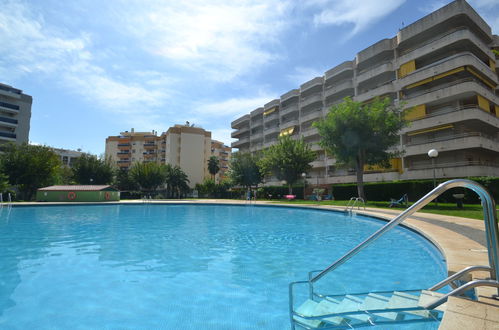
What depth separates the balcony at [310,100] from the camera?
4612cm

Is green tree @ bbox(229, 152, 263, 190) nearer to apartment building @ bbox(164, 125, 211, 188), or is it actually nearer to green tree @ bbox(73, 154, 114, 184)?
green tree @ bbox(73, 154, 114, 184)

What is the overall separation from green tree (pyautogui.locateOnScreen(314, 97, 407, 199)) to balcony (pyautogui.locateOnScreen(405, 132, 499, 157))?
264 inches

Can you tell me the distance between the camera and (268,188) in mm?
43344

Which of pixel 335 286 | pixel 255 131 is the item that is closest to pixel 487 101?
pixel 335 286

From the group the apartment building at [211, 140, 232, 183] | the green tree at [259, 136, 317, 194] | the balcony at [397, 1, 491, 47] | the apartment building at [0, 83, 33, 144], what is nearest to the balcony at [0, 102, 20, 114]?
the apartment building at [0, 83, 33, 144]

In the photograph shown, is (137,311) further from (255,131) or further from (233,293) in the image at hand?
(255,131)

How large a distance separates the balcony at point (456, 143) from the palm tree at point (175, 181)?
48.3 meters

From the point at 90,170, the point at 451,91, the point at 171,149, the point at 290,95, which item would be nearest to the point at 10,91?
the point at 90,170

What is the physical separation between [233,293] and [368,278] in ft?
9.67

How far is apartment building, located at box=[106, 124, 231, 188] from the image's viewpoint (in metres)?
75.9

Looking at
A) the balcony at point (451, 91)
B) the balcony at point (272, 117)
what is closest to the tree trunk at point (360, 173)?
the balcony at point (451, 91)

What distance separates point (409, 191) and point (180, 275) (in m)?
26.1

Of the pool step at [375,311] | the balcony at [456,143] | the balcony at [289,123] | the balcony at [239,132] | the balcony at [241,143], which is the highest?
the balcony at [239,132]

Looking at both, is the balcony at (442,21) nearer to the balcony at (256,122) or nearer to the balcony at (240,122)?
the balcony at (256,122)
